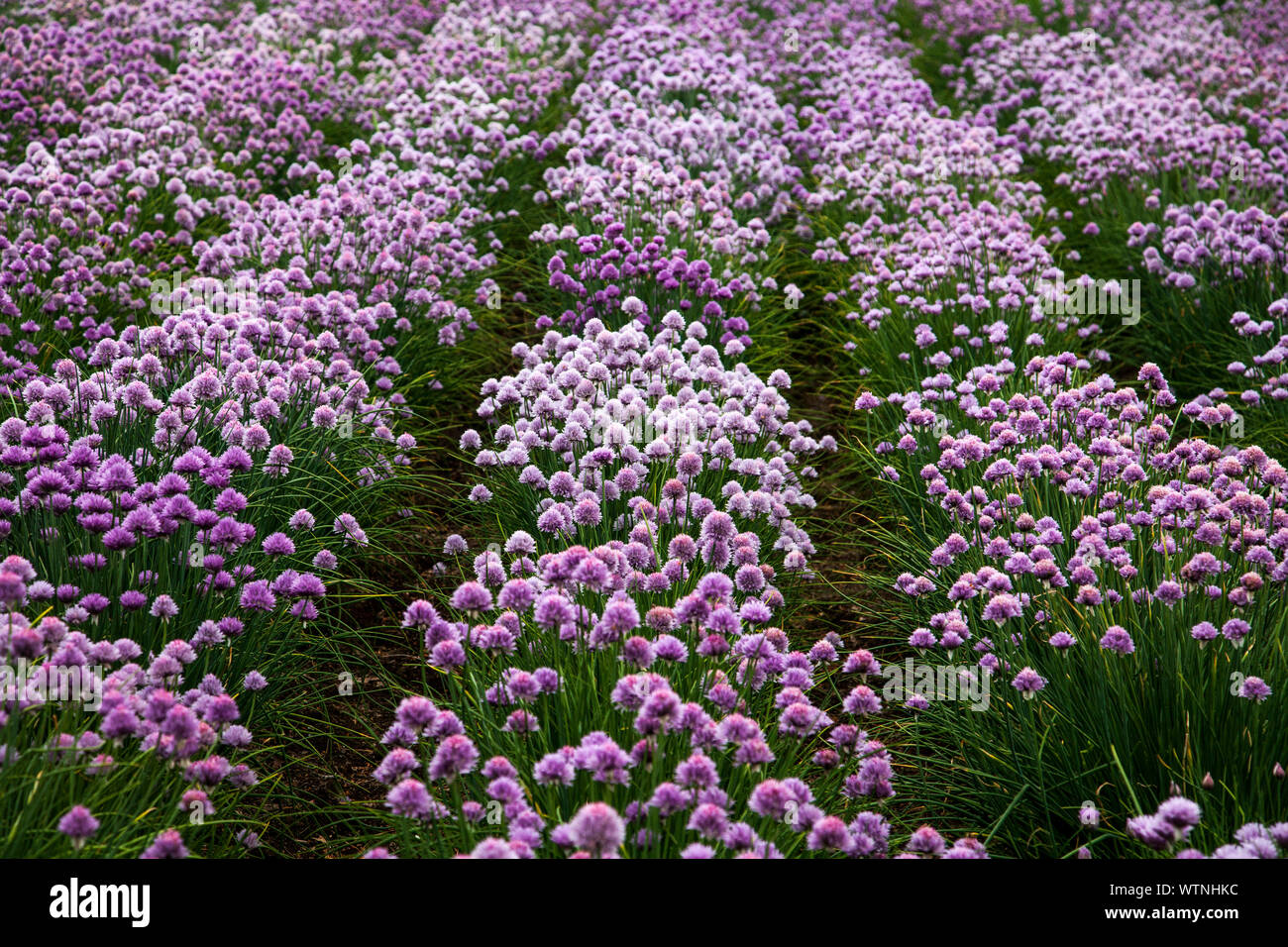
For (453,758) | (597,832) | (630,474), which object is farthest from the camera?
(630,474)

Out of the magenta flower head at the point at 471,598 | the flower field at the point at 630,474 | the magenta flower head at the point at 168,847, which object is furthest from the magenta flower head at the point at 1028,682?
the magenta flower head at the point at 168,847

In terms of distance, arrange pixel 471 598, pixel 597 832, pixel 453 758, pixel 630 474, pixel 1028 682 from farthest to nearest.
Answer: pixel 630 474
pixel 1028 682
pixel 471 598
pixel 453 758
pixel 597 832

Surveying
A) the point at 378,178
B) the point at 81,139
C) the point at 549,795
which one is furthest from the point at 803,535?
the point at 81,139

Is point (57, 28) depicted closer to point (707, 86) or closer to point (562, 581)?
point (707, 86)

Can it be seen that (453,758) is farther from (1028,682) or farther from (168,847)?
(1028,682)

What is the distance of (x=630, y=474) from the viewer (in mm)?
4430

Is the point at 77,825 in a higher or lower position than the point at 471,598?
lower

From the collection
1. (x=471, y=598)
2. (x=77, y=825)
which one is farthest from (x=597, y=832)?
(x=77, y=825)

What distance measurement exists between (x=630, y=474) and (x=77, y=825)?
2.52 m

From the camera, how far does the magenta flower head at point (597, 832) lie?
2252mm

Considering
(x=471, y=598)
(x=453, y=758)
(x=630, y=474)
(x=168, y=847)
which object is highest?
(x=630, y=474)

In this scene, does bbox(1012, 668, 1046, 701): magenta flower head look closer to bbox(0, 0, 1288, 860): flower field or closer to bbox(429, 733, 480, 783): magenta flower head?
bbox(0, 0, 1288, 860): flower field

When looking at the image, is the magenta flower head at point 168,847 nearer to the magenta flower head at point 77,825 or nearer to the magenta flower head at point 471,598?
the magenta flower head at point 77,825
